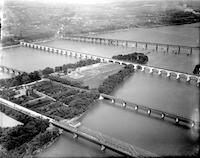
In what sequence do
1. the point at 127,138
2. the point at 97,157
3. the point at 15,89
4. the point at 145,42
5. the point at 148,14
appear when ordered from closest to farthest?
the point at 97,157 → the point at 127,138 → the point at 15,89 → the point at 145,42 → the point at 148,14

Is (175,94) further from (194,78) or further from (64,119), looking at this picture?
(64,119)

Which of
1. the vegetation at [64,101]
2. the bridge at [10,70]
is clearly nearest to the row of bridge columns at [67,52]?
the bridge at [10,70]

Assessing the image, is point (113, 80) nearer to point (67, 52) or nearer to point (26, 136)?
point (26, 136)

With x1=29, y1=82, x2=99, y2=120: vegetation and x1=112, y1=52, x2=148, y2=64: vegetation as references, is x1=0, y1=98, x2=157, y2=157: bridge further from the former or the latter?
x1=112, y1=52, x2=148, y2=64: vegetation

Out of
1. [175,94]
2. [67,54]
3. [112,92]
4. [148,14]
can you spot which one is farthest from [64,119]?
[148,14]

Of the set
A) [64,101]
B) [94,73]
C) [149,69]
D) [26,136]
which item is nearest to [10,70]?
[94,73]

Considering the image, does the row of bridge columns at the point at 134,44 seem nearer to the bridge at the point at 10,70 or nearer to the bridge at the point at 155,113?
the bridge at the point at 10,70
